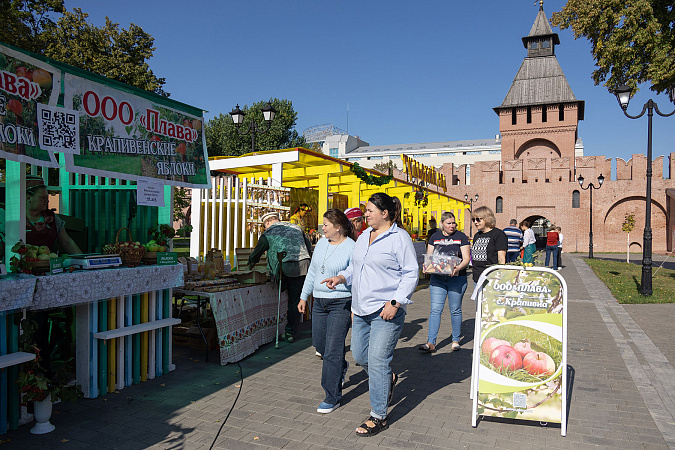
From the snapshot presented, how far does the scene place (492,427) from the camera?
3.98 m

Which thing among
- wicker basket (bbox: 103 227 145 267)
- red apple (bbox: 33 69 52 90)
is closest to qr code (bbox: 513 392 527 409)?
wicker basket (bbox: 103 227 145 267)

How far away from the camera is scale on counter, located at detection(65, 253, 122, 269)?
4.22 metres

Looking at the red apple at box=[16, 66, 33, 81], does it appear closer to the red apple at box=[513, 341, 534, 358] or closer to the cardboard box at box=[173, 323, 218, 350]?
the cardboard box at box=[173, 323, 218, 350]

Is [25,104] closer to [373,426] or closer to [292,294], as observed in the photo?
[373,426]

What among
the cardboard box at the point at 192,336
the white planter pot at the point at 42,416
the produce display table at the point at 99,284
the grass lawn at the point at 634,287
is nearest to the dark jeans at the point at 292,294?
the cardboard box at the point at 192,336

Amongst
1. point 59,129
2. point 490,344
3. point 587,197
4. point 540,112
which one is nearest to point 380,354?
point 490,344

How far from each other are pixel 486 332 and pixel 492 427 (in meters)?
0.78

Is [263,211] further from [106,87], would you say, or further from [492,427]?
[492,427]

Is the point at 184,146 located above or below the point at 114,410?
above

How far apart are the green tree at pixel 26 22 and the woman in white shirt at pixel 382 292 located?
1504 centimetres

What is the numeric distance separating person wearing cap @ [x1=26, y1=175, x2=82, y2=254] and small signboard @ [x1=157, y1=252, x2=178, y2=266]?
0.94 meters

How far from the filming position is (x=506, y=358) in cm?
395

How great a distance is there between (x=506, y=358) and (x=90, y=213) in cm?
524

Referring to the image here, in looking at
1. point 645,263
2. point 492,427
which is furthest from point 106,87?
point 645,263
